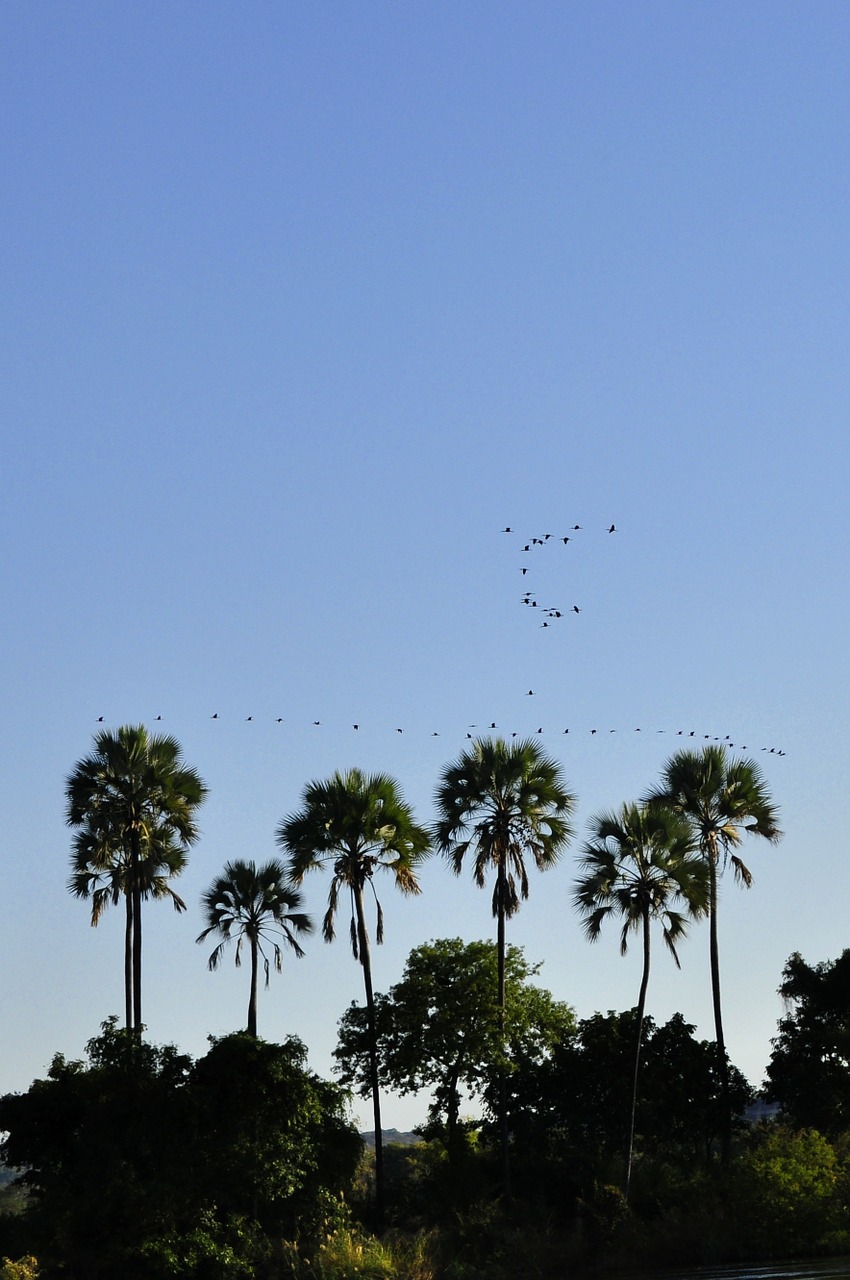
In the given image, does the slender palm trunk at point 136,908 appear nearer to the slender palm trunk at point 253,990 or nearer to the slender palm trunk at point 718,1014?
the slender palm trunk at point 253,990

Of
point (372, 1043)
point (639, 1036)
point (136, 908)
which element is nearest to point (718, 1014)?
point (639, 1036)

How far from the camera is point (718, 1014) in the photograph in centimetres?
5878

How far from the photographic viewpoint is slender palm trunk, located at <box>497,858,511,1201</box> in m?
54.4

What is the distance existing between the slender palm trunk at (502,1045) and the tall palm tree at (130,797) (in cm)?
1195

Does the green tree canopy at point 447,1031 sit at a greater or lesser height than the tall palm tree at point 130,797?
lesser

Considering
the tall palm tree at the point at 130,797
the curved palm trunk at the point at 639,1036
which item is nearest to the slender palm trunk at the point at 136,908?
the tall palm tree at the point at 130,797

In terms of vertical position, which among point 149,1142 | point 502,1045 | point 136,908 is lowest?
point 149,1142

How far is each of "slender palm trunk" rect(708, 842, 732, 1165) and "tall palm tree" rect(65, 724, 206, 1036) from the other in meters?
20.1

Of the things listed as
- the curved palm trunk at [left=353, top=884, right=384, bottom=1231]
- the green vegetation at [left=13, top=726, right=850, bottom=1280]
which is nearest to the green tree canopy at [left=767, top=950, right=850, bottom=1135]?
the green vegetation at [left=13, top=726, right=850, bottom=1280]

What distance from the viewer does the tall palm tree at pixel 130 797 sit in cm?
5531

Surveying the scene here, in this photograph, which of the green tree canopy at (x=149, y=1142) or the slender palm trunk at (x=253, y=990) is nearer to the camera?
the green tree canopy at (x=149, y=1142)

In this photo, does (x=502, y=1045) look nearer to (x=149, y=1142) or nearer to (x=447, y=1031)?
(x=447, y=1031)

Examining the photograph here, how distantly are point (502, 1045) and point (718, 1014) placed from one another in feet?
29.3

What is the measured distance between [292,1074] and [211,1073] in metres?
A: 2.18
